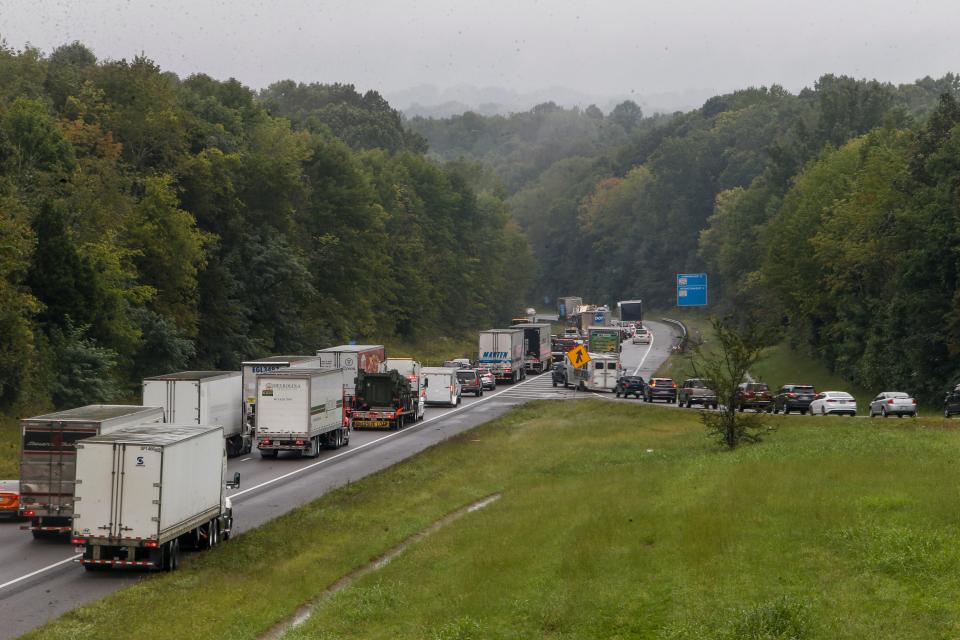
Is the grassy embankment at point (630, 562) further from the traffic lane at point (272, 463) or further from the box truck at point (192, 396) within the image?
the box truck at point (192, 396)

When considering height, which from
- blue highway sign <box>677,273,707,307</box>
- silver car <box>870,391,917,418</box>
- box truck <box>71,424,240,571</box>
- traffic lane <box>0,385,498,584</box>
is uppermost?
blue highway sign <box>677,273,707,307</box>

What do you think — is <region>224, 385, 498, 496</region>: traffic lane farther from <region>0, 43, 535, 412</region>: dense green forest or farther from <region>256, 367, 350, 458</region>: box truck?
<region>0, 43, 535, 412</region>: dense green forest

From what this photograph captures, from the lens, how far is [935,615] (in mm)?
16266

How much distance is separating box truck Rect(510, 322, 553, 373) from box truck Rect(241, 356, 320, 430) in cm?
5201

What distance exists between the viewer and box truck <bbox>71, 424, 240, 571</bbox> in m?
24.2

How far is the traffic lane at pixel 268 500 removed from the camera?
22.4 metres

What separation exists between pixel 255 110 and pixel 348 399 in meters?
56.8

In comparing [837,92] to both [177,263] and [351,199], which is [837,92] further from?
[177,263]

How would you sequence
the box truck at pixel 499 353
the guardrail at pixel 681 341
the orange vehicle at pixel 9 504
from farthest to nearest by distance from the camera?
the guardrail at pixel 681 341 < the box truck at pixel 499 353 < the orange vehicle at pixel 9 504

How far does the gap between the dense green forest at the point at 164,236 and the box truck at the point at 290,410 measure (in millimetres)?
12195

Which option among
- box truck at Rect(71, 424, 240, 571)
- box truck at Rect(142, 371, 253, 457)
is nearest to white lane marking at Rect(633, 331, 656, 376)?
box truck at Rect(142, 371, 253, 457)

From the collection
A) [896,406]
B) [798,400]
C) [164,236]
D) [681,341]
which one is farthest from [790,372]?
[164,236]

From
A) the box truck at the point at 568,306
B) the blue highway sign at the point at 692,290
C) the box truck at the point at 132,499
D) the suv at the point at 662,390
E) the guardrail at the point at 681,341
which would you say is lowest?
the box truck at the point at 132,499

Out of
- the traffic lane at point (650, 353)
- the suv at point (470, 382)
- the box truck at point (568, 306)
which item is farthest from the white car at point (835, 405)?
the box truck at point (568, 306)
